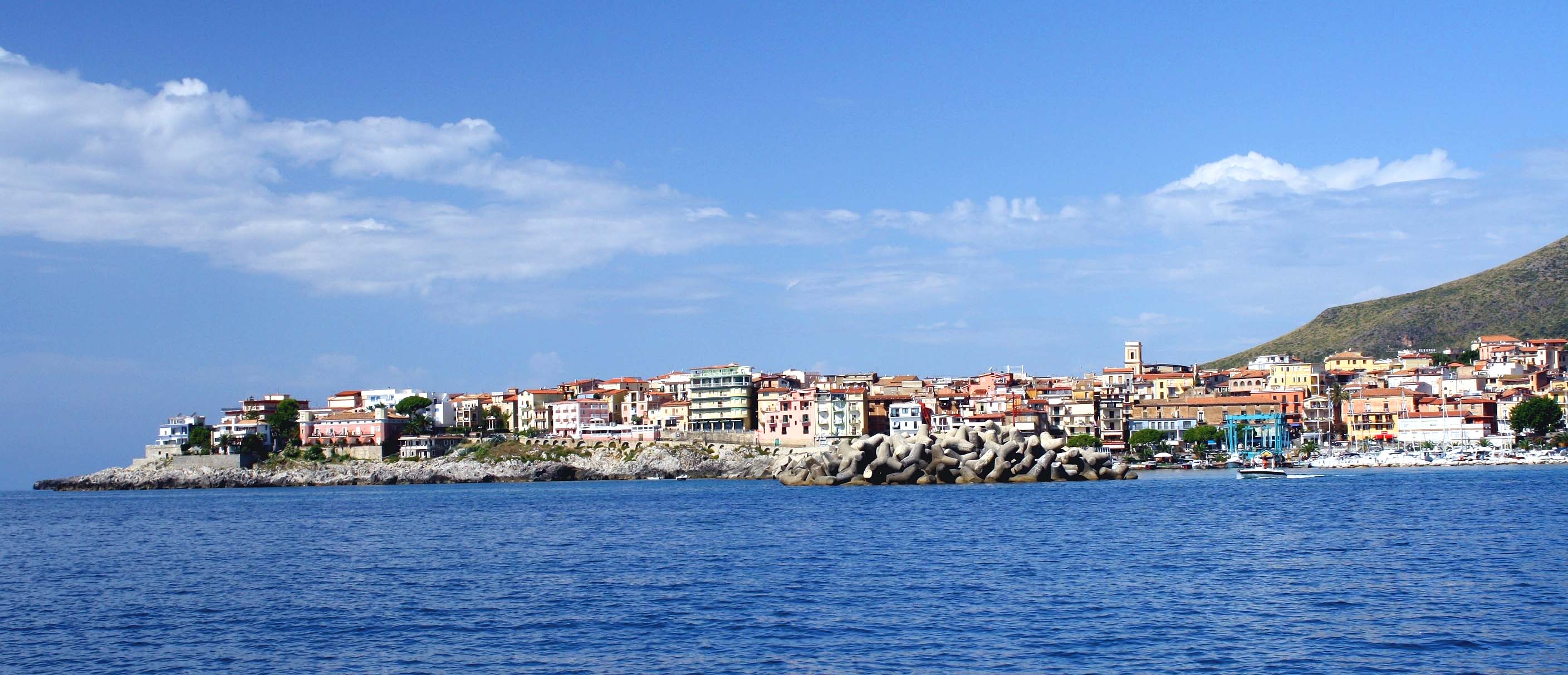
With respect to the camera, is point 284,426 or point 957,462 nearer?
point 957,462

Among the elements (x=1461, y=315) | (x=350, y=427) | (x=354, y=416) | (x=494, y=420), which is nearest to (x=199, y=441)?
(x=350, y=427)

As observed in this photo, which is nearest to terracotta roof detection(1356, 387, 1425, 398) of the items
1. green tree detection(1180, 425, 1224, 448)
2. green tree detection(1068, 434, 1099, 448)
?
green tree detection(1180, 425, 1224, 448)

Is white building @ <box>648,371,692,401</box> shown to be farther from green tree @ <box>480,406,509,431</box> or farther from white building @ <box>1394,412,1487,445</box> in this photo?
white building @ <box>1394,412,1487,445</box>

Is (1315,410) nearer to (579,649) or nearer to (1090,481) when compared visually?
(1090,481)

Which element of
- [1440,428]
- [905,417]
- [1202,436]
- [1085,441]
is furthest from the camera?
[905,417]

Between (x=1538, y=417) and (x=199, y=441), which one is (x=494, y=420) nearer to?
(x=199, y=441)

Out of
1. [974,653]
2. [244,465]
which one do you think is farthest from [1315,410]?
[974,653]

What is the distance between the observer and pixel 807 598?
24.5m

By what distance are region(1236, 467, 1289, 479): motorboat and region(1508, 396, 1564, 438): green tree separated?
37.4 metres

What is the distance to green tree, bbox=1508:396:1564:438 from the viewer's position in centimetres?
10475

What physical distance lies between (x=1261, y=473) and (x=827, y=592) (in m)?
59.0

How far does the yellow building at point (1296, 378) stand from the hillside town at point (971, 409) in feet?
0.53

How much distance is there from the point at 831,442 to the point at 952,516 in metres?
60.5

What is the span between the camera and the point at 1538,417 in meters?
105
